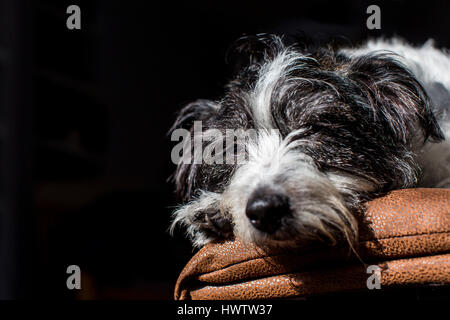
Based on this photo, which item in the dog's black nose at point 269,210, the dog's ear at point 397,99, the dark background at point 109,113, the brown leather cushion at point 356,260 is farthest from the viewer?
the dark background at point 109,113

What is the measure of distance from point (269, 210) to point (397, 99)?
662 millimetres

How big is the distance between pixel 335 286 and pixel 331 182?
0.34 m

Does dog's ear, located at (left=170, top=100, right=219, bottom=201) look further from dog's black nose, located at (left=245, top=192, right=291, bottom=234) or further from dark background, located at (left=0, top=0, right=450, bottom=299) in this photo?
dog's black nose, located at (left=245, top=192, right=291, bottom=234)

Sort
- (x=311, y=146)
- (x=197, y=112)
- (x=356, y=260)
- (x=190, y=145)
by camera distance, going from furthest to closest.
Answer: (x=197, y=112)
(x=190, y=145)
(x=311, y=146)
(x=356, y=260)

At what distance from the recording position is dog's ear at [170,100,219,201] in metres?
1.91

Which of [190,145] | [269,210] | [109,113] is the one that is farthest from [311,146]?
[109,113]

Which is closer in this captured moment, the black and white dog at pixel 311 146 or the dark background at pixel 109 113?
the black and white dog at pixel 311 146

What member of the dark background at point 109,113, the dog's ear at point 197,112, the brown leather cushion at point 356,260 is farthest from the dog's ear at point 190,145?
Result: the brown leather cushion at point 356,260

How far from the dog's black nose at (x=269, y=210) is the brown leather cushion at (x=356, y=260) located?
0.09m

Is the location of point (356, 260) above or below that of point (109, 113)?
below

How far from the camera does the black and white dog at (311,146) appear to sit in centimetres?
135

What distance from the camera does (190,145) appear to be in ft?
6.31

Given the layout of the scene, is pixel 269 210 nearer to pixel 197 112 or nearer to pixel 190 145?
pixel 190 145

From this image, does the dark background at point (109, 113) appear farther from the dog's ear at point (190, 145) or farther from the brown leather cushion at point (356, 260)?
the brown leather cushion at point (356, 260)
